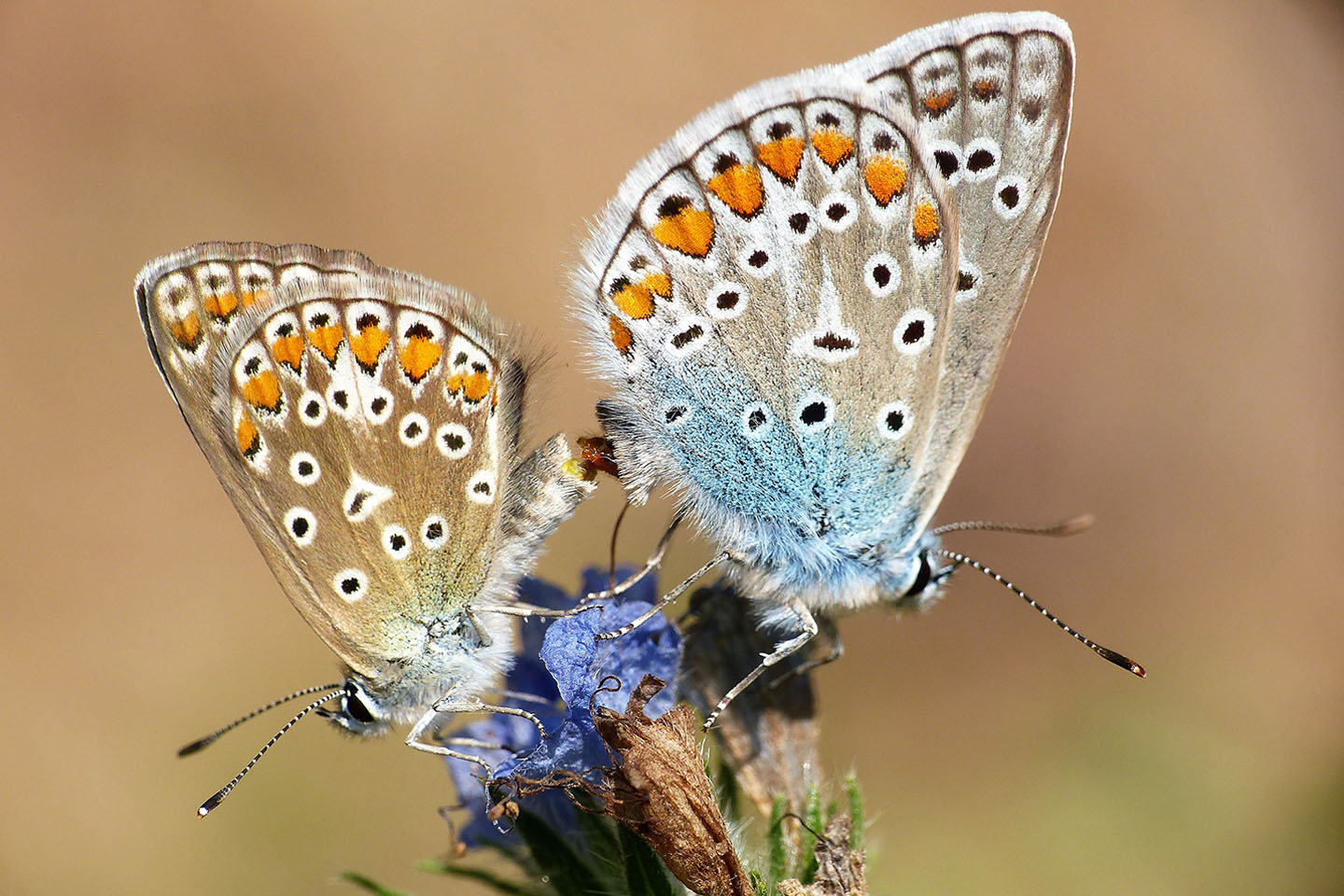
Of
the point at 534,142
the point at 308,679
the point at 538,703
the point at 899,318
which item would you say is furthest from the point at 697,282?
the point at 534,142

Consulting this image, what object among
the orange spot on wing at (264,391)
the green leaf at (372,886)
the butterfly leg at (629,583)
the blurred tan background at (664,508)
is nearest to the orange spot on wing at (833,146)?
the butterfly leg at (629,583)

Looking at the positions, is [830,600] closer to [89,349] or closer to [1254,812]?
[1254,812]

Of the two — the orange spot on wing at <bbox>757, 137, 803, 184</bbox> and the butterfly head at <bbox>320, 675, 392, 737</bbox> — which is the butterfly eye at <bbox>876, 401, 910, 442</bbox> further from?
the butterfly head at <bbox>320, 675, 392, 737</bbox>

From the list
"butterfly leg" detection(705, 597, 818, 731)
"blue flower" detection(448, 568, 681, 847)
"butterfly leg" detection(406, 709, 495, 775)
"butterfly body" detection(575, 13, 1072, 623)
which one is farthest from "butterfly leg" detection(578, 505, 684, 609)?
"butterfly leg" detection(406, 709, 495, 775)

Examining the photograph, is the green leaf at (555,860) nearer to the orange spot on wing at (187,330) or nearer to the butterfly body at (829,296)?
the butterfly body at (829,296)

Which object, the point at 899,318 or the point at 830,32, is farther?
the point at 830,32

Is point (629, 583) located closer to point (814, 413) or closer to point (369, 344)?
point (814, 413)

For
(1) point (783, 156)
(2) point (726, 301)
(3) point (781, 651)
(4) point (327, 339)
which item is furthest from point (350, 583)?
(1) point (783, 156)
